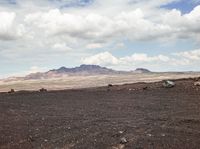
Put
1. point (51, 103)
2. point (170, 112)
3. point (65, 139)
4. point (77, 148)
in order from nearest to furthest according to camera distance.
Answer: point (77, 148)
point (65, 139)
point (170, 112)
point (51, 103)

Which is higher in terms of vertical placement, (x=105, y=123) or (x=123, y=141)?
(x=105, y=123)

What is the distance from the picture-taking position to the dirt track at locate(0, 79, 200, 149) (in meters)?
17.1

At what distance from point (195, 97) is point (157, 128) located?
1515 cm

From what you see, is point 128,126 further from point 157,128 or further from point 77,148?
point 77,148

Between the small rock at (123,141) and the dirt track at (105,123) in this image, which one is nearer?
the small rock at (123,141)

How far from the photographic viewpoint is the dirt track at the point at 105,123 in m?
17.1

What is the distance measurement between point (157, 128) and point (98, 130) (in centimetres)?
287

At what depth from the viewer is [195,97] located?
112 feet

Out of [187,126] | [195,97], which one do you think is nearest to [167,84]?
[195,97]

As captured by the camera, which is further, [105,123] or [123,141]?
[105,123]

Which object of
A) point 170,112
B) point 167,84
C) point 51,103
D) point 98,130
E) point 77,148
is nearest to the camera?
point 77,148

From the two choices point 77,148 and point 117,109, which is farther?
point 117,109

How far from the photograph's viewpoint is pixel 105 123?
22000mm

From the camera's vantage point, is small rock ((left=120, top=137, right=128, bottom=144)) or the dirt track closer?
small rock ((left=120, top=137, right=128, bottom=144))
